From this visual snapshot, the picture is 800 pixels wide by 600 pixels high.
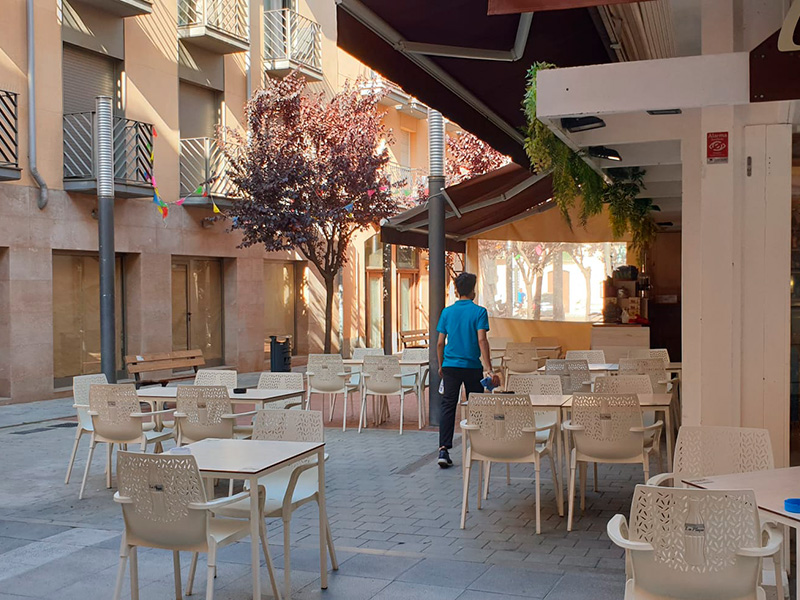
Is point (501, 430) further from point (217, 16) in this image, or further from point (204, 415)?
point (217, 16)

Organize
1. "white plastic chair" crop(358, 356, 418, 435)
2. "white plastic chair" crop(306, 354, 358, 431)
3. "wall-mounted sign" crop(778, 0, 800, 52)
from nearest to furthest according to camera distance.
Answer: "wall-mounted sign" crop(778, 0, 800, 52)
"white plastic chair" crop(358, 356, 418, 435)
"white plastic chair" crop(306, 354, 358, 431)

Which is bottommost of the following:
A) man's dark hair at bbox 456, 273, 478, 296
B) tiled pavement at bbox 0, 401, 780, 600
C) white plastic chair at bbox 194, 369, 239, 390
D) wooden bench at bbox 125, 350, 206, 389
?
tiled pavement at bbox 0, 401, 780, 600

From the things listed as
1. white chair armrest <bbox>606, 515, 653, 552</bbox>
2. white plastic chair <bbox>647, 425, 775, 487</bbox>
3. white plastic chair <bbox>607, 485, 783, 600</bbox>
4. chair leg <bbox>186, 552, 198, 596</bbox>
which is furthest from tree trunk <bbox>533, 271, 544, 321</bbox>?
white plastic chair <bbox>607, 485, 783, 600</bbox>

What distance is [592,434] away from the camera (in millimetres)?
6309

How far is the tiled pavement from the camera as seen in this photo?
5.05 m

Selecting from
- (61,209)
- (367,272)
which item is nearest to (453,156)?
(367,272)

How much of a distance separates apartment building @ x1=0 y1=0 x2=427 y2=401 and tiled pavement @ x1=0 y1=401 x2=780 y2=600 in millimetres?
6836

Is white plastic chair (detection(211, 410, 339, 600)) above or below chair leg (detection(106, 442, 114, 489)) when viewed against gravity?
above

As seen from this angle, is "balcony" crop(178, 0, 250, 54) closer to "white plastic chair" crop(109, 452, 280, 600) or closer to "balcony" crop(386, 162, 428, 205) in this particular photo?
"balcony" crop(386, 162, 428, 205)

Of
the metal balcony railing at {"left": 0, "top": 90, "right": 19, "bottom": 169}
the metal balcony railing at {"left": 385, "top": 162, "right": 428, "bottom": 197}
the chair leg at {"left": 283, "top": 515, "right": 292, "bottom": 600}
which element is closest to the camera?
the chair leg at {"left": 283, "top": 515, "right": 292, "bottom": 600}

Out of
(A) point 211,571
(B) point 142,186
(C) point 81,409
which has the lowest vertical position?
(A) point 211,571

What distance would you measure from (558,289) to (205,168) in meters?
7.84

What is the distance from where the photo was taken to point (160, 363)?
1497 cm

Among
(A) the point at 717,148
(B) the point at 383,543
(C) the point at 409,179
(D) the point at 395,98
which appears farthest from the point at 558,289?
(C) the point at 409,179
